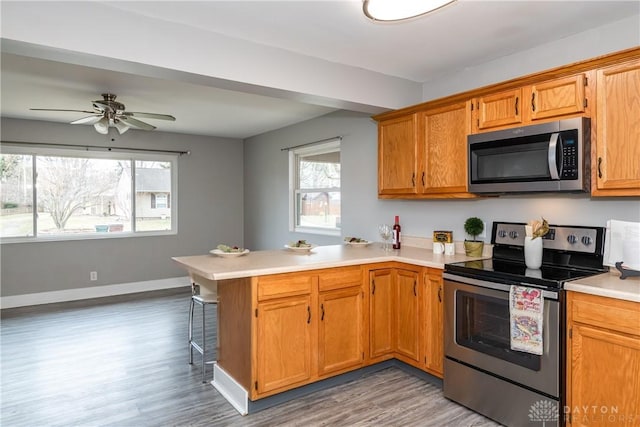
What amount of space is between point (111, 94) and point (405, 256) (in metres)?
3.26

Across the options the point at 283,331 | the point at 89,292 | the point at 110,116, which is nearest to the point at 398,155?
the point at 283,331

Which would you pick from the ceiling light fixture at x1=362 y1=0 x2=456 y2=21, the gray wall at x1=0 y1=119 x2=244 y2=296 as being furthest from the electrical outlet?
the gray wall at x1=0 y1=119 x2=244 y2=296

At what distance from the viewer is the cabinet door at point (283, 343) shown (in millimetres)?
2531

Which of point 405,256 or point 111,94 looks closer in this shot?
point 405,256

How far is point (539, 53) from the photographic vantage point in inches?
113

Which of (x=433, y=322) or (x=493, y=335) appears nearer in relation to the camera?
(x=493, y=335)

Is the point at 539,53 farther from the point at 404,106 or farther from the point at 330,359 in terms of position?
the point at 330,359

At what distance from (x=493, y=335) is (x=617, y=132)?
1.35m

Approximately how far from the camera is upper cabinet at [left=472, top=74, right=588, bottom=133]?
92.7 inches

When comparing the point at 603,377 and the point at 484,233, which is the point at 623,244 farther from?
the point at 484,233

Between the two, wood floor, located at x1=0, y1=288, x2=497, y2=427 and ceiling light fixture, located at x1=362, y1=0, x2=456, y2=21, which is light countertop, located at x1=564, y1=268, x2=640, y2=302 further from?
ceiling light fixture, located at x1=362, y1=0, x2=456, y2=21

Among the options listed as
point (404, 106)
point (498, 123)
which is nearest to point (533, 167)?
point (498, 123)

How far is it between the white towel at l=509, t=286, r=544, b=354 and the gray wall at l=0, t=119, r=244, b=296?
5.22m

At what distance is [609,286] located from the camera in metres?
2.00
